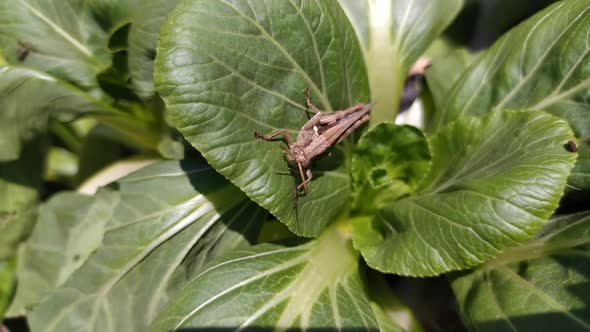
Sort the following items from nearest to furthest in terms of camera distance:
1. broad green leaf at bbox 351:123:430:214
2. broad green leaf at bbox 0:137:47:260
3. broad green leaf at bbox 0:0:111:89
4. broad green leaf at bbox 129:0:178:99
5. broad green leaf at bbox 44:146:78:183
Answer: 1. broad green leaf at bbox 129:0:178:99
2. broad green leaf at bbox 351:123:430:214
3. broad green leaf at bbox 0:0:111:89
4. broad green leaf at bbox 0:137:47:260
5. broad green leaf at bbox 44:146:78:183

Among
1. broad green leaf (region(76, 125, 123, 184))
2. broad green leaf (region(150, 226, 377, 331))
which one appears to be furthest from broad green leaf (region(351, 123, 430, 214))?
broad green leaf (region(76, 125, 123, 184))

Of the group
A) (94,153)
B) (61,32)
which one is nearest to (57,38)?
(61,32)

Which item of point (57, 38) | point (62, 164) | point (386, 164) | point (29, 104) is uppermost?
point (57, 38)

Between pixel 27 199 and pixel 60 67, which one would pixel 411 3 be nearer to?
pixel 60 67

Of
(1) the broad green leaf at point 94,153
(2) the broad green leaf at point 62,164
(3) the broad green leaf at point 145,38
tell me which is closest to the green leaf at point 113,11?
(3) the broad green leaf at point 145,38

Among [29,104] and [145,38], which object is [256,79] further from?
[29,104]

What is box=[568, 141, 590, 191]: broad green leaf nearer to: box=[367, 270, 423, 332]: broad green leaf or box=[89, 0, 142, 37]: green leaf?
box=[367, 270, 423, 332]: broad green leaf

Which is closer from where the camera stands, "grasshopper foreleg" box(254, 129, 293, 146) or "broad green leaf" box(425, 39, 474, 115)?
"grasshopper foreleg" box(254, 129, 293, 146)
